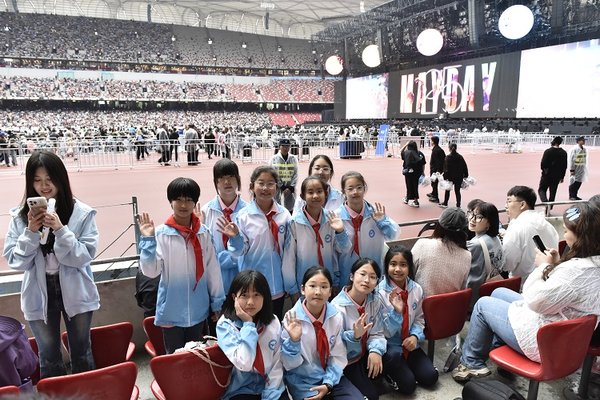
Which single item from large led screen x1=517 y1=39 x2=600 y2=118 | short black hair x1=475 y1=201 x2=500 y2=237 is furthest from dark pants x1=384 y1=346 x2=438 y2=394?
large led screen x1=517 y1=39 x2=600 y2=118

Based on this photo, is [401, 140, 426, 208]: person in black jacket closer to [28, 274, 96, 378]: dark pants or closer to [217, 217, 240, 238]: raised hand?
[217, 217, 240, 238]: raised hand

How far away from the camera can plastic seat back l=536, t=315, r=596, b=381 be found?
7.06 feet

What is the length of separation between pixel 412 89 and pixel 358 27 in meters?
6.51

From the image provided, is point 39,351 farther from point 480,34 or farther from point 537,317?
point 480,34

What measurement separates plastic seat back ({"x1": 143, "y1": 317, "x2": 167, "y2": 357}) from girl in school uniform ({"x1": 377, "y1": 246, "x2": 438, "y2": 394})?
1.56 m

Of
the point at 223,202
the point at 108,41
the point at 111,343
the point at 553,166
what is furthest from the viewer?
the point at 108,41

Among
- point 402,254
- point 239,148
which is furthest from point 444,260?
point 239,148

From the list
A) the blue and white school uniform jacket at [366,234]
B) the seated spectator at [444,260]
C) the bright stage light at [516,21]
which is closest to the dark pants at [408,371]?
the seated spectator at [444,260]

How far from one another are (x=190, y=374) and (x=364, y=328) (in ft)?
3.59

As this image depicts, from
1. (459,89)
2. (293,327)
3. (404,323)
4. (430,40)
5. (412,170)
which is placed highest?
(459,89)

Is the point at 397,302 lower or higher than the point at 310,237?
lower

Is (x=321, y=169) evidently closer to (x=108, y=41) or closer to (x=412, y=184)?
(x=412, y=184)

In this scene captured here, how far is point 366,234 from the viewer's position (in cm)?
326

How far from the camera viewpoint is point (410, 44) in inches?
1109
